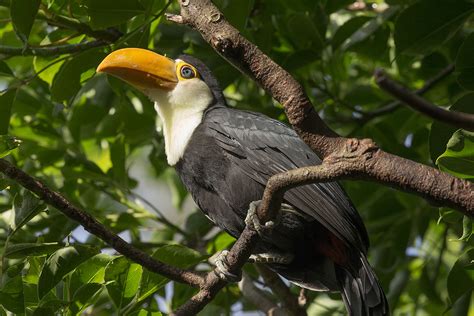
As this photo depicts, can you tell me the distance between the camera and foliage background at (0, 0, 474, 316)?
3.51 metres

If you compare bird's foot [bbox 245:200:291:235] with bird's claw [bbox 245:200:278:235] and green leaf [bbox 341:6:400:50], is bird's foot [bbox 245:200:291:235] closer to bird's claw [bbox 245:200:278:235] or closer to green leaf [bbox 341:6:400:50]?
bird's claw [bbox 245:200:278:235]

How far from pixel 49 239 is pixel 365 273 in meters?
1.66

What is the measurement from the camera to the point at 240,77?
4.99m

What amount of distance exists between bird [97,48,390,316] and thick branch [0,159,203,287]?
557mm

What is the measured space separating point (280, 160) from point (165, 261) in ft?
2.57

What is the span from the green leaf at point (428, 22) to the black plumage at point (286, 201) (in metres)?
0.73

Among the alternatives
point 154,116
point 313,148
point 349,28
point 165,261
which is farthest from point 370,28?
point 313,148

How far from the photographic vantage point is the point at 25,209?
10.6 ft

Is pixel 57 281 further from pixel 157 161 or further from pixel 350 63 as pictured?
pixel 350 63

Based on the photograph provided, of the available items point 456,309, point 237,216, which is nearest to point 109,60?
point 237,216

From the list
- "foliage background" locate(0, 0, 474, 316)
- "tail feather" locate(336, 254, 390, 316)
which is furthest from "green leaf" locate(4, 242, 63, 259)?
"tail feather" locate(336, 254, 390, 316)

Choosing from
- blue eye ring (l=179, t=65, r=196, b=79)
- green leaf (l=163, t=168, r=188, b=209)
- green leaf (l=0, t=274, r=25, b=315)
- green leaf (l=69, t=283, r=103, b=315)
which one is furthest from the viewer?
green leaf (l=163, t=168, r=188, b=209)

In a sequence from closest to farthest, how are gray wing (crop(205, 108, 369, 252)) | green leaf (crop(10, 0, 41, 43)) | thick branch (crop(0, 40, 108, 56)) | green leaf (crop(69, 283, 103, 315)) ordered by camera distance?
green leaf (crop(69, 283, 103, 315)) → green leaf (crop(10, 0, 41, 43)) → gray wing (crop(205, 108, 369, 252)) → thick branch (crop(0, 40, 108, 56))

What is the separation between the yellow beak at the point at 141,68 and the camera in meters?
4.00
